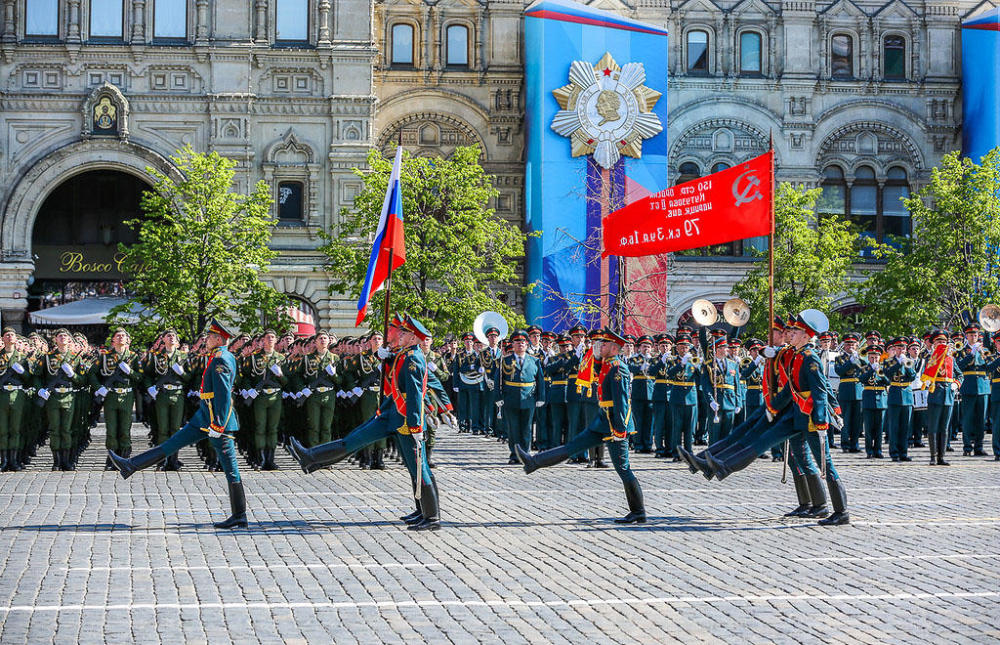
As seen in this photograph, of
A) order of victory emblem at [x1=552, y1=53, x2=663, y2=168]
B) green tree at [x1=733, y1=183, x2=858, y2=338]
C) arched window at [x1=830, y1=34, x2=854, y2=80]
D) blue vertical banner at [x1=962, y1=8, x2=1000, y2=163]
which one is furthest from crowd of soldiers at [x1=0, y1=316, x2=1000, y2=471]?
arched window at [x1=830, y1=34, x2=854, y2=80]

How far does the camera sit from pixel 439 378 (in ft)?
70.3

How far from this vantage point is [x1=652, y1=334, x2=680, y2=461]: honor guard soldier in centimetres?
2133

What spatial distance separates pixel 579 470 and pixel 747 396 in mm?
4697

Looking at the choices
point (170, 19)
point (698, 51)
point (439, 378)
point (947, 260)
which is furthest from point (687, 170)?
point (439, 378)

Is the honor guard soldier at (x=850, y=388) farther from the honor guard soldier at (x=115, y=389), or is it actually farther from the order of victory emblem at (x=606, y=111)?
the order of victory emblem at (x=606, y=111)

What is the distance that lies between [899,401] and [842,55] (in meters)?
23.3

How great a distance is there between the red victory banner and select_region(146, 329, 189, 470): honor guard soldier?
8.22m

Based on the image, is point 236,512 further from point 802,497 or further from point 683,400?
point 683,400

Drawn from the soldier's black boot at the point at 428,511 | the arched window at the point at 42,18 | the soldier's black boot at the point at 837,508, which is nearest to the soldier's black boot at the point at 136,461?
the soldier's black boot at the point at 428,511

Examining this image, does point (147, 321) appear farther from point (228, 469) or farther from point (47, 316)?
point (228, 469)

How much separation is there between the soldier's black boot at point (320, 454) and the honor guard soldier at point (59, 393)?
717cm

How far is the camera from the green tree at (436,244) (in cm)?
3403

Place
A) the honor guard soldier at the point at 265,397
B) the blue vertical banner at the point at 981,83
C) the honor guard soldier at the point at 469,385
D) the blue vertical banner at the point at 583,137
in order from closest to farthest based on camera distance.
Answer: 1. the honor guard soldier at the point at 265,397
2. the honor guard soldier at the point at 469,385
3. the blue vertical banner at the point at 583,137
4. the blue vertical banner at the point at 981,83

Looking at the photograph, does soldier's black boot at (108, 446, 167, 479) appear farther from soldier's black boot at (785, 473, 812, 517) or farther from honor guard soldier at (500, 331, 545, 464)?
honor guard soldier at (500, 331, 545, 464)
